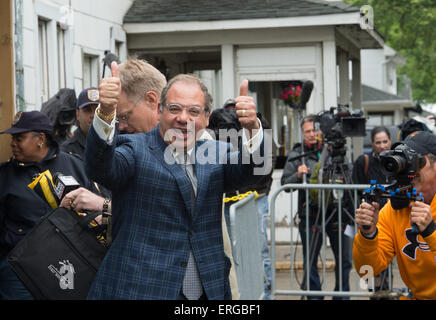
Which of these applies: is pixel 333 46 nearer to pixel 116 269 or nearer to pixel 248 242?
pixel 248 242

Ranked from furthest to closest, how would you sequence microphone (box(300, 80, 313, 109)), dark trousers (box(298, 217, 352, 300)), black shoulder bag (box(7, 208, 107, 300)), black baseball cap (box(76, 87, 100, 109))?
1. microphone (box(300, 80, 313, 109))
2. dark trousers (box(298, 217, 352, 300))
3. black baseball cap (box(76, 87, 100, 109))
4. black shoulder bag (box(7, 208, 107, 300))

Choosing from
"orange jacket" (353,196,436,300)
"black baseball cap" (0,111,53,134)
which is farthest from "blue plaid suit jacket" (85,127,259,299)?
"black baseball cap" (0,111,53,134)

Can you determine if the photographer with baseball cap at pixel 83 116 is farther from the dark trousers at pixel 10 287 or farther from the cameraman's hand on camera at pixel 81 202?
the cameraman's hand on camera at pixel 81 202

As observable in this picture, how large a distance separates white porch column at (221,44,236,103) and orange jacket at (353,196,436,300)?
27.2 feet

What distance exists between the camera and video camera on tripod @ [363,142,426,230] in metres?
4.17

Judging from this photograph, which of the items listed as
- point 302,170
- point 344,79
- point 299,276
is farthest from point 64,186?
point 344,79

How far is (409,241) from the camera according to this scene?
183 inches

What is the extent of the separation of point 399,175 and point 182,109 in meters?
1.35

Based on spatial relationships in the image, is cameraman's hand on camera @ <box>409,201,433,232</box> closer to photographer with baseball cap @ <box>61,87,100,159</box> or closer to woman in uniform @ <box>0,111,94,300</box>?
woman in uniform @ <box>0,111,94,300</box>

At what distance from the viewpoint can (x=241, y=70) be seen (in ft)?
42.9

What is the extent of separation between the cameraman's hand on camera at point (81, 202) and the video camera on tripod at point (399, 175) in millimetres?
1428

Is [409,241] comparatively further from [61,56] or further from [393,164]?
[61,56]

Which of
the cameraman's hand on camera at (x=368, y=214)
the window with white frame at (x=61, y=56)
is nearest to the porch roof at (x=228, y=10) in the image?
the window with white frame at (x=61, y=56)

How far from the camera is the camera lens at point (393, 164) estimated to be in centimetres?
414
